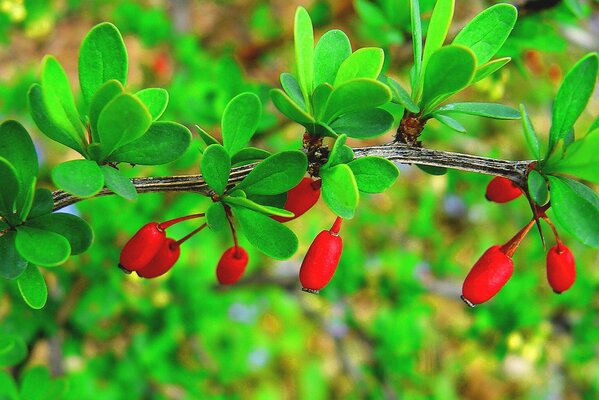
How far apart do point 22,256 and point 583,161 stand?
1.78ft

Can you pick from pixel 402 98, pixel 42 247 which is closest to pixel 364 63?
→ pixel 402 98

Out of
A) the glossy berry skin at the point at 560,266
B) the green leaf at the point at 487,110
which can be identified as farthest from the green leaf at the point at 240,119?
the glossy berry skin at the point at 560,266

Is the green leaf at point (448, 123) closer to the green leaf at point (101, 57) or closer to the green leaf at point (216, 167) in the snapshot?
the green leaf at point (216, 167)

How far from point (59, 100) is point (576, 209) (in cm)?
51

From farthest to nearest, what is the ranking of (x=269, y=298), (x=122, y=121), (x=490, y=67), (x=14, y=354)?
(x=269, y=298) < (x=14, y=354) < (x=490, y=67) < (x=122, y=121)

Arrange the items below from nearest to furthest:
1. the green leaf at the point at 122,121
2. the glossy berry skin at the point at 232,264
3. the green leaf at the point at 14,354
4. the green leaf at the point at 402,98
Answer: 1. the green leaf at the point at 122,121
2. the green leaf at the point at 402,98
3. the glossy berry skin at the point at 232,264
4. the green leaf at the point at 14,354

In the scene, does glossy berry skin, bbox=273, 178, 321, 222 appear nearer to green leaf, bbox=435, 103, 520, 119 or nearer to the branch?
the branch

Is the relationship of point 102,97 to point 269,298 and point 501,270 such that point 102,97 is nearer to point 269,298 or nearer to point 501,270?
point 501,270

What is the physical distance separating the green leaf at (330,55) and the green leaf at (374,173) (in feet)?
0.34

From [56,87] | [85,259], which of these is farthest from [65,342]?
[56,87]

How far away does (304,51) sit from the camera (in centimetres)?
63

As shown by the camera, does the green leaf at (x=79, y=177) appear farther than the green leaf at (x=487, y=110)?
No

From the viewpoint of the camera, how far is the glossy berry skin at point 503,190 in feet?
2.33

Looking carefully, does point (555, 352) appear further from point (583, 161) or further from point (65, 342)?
point (583, 161)
